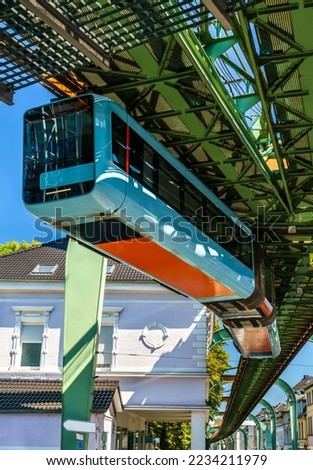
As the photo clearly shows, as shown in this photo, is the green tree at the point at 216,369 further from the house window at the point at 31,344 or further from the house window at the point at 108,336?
the house window at the point at 31,344

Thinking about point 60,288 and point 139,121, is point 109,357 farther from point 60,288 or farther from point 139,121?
point 139,121

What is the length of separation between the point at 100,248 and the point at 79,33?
4.33 metres

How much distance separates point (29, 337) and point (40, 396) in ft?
19.5

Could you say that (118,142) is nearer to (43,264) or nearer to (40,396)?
(40,396)

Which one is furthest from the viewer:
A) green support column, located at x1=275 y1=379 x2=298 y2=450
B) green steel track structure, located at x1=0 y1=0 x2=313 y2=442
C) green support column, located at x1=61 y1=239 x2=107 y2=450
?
green support column, located at x1=275 y1=379 x2=298 y2=450

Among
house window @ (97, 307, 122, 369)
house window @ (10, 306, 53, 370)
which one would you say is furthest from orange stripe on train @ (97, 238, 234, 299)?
house window @ (10, 306, 53, 370)

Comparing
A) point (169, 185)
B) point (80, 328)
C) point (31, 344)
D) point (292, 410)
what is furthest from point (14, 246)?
point (169, 185)

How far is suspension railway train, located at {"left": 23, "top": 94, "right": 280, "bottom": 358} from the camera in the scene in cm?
962

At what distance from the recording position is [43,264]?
26984 millimetres

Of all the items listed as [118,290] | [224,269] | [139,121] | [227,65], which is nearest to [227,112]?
[227,65]

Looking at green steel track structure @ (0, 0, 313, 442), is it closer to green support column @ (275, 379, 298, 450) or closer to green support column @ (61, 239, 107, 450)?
green support column @ (61, 239, 107, 450)

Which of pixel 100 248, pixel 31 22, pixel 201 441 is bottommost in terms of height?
pixel 201 441

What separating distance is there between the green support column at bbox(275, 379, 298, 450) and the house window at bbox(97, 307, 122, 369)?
1015 inches

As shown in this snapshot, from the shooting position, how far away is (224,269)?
1387cm
